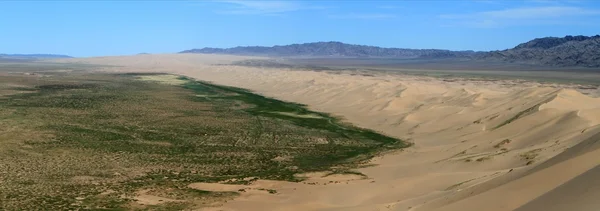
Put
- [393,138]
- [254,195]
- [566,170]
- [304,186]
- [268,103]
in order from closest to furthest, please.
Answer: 1. [566,170]
2. [254,195]
3. [304,186]
4. [393,138]
5. [268,103]

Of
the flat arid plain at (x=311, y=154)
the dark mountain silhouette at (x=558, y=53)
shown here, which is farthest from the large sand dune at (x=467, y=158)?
the dark mountain silhouette at (x=558, y=53)

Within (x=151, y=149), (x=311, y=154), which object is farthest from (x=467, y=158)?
(x=151, y=149)

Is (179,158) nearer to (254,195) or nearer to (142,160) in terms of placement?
(142,160)

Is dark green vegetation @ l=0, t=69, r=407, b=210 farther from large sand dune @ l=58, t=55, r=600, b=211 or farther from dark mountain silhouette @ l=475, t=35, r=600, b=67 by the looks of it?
dark mountain silhouette @ l=475, t=35, r=600, b=67

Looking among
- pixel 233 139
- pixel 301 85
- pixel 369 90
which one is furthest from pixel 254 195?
pixel 301 85

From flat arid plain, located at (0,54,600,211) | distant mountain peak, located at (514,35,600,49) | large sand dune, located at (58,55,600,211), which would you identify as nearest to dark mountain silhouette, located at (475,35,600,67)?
distant mountain peak, located at (514,35,600,49)

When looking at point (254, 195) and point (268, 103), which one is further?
point (268, 103)
